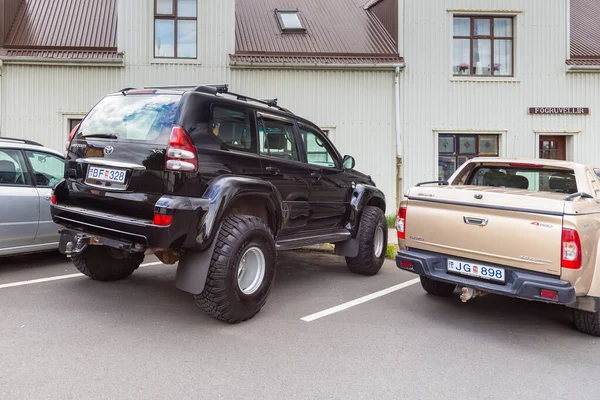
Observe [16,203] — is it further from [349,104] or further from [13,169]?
[349,104]

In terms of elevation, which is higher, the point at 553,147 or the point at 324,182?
the point at 553,147

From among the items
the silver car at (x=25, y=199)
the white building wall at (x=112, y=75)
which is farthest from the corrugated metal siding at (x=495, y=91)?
the silver car at (x=25, y=199)

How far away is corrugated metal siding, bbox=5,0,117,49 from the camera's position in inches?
477

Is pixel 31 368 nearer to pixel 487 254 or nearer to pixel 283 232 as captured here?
pixel 283 232

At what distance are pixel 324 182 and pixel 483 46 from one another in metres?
9.86

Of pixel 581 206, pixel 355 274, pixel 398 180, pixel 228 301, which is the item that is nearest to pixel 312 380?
pixel 228 301

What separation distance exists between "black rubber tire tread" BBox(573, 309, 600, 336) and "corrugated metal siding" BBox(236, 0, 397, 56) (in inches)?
385

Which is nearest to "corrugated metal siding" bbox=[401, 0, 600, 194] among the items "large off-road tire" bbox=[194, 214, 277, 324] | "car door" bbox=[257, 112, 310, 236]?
"car door" bbox=[257, 112, 310, 236]

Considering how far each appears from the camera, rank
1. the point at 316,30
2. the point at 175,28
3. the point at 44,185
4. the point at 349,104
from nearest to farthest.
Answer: the point at 44,185, the point at 175,28, the point at 349,104, the point at 316,30

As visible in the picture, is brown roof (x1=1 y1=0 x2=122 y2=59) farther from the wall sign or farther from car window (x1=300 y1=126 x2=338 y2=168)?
the wall sign

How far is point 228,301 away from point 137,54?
9.81m

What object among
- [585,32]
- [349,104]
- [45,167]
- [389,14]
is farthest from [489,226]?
[585,32]

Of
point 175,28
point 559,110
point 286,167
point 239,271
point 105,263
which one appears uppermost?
point 175,28

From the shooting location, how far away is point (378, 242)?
6496 millimetres
